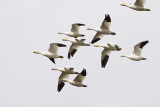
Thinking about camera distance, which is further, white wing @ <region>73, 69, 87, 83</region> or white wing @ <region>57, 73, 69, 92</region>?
white wing @ <region>57, 73, 69, 92</region>

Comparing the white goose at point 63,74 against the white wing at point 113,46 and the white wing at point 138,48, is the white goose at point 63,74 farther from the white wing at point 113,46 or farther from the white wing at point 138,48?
the white wing at point 138,48

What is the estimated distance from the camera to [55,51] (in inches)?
1777

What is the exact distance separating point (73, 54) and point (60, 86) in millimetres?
2267

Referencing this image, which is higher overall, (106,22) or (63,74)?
(106,22)

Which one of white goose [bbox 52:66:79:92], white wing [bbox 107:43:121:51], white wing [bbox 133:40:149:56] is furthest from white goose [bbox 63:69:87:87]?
white wing [bbox 133:40:149:56]

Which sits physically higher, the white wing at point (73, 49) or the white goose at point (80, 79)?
the white wing at point (73, 49)

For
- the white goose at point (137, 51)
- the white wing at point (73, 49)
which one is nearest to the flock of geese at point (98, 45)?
the white goose at point (137, 51)

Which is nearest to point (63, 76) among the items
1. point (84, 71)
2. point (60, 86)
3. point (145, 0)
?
point (60, 86)

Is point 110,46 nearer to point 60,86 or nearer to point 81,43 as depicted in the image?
point 81,43

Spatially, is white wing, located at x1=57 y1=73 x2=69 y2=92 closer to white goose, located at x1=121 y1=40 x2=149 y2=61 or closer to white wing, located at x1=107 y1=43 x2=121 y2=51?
white wing, located at x1=107 y1=43 x2=121 y2=51

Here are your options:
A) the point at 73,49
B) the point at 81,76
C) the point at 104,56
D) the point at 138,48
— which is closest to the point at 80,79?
the point at 81,76

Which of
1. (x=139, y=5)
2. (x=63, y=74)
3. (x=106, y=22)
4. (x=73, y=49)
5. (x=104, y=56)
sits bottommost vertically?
(x=63, y=74)

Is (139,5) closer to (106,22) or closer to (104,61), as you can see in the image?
(106,22)

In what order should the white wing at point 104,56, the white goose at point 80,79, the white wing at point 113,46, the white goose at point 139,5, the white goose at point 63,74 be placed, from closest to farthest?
the white goose at point 139,5
the white goose at point 80,79
the white wing at point 113,46
the white goose at point 63,74
the white wing at point 104,56
